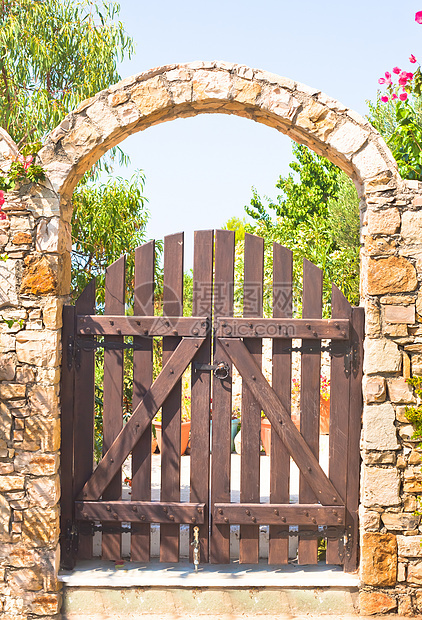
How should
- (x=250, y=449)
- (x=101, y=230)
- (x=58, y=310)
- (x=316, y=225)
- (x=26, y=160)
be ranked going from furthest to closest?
(x=316, y=225) → (x=101, y=230) → (x=250, y=449) → (x=58, y=310) → (x=26, y=160)

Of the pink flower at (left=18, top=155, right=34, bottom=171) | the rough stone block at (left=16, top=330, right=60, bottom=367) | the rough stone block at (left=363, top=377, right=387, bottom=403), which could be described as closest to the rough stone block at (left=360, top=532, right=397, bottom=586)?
the rough stone block at (left=363, top=377, right=387, bottom=403)

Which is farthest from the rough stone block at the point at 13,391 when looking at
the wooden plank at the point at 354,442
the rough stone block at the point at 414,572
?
the rough stone block at the point at 414,572

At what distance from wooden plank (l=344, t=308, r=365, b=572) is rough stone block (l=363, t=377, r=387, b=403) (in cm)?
10

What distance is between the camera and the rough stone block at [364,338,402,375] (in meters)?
3.33

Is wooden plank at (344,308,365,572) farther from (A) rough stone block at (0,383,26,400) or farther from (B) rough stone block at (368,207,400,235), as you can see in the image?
(A) rough stone block at (0,383,26,400)

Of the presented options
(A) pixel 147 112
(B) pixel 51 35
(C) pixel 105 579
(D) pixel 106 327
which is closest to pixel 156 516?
(C) pixel 105 579

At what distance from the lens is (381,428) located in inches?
131

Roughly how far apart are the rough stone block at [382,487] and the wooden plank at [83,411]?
169 cm

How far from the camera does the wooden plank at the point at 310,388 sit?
3.42 meters

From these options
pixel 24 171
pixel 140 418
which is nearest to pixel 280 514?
pixel 140 418

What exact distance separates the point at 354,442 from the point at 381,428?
0.20m

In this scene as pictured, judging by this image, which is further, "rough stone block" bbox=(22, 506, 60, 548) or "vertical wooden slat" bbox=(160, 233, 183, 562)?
"vertical wooden slat" bbox=(160, 233, 183, 562)

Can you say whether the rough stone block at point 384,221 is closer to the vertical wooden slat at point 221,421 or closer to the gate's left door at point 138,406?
the vertical wooden slat at point 221,421

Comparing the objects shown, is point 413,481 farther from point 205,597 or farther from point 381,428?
point 205,597
